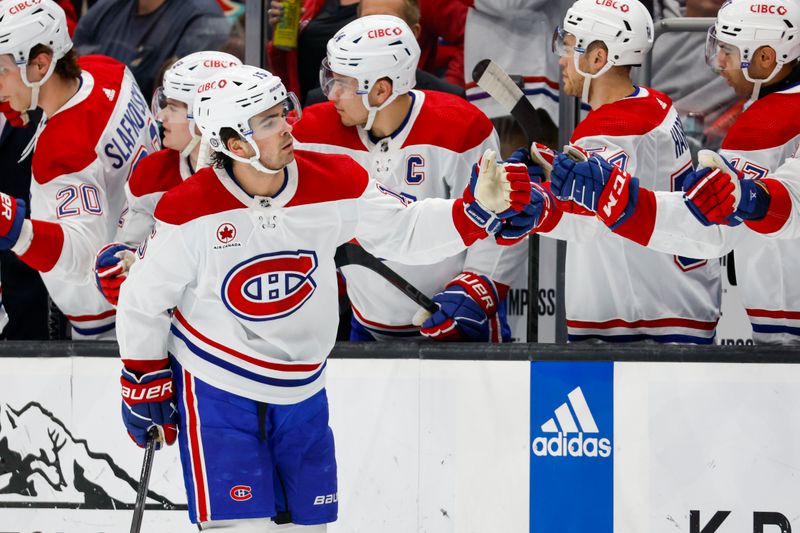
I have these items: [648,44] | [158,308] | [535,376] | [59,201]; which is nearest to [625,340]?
[535,376]

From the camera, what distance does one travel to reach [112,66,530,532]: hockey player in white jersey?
318 cm

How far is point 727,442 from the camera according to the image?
384 cm

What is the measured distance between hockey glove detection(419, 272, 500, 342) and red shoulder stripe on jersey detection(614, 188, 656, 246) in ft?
2.10

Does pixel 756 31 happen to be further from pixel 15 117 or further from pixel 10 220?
pixel 15 117

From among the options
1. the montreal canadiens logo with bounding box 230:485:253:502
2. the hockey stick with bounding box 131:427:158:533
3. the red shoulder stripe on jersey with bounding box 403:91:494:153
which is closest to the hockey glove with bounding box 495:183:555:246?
the red shoulder stripe on jersey with bounding box 403:91:494:153

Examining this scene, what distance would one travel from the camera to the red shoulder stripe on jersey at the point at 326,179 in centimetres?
325

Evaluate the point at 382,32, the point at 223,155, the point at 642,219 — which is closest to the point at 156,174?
the point at 382,32

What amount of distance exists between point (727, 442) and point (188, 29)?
8.69 feet

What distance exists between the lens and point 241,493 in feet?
10.5

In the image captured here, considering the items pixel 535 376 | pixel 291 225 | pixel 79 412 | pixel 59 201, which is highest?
pixel 291 225

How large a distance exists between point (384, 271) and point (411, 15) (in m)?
1.03

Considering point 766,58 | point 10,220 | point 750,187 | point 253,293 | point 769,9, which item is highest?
point 769,9

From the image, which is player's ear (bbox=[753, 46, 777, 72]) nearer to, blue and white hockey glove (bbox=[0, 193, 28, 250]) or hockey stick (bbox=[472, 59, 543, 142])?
hockey stick (bbox=[472, 59, 543, 142])

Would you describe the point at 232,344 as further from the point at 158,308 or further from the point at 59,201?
the point at 59,201
